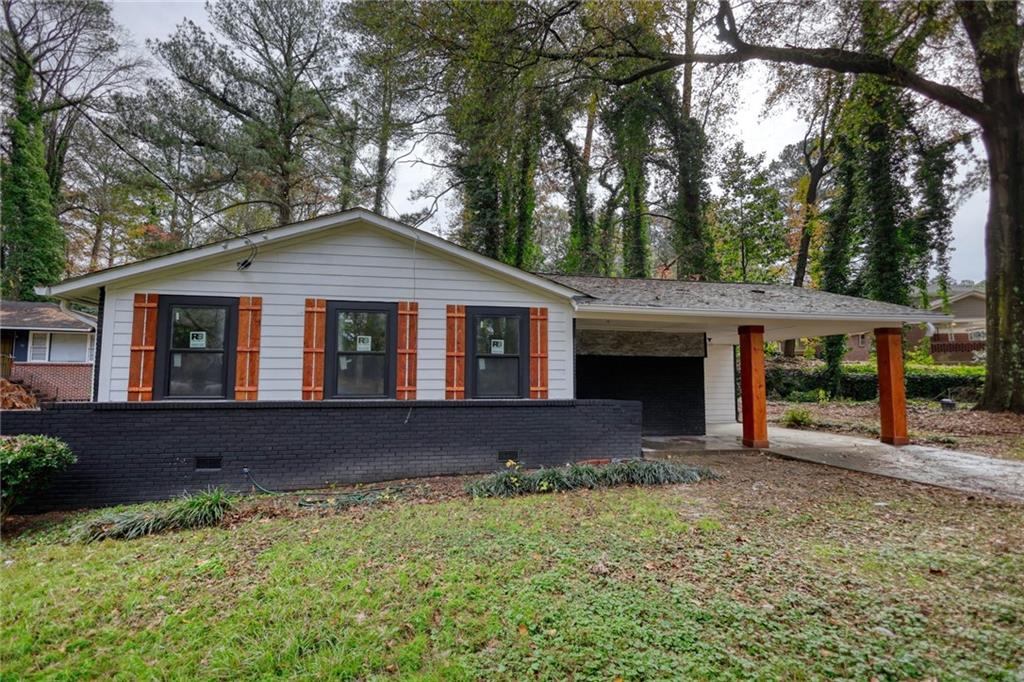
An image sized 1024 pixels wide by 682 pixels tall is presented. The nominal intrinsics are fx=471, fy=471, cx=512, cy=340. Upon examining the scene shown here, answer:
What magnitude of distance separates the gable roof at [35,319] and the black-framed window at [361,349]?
13.7m

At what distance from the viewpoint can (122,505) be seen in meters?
5.81

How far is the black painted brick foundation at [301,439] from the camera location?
5.83m

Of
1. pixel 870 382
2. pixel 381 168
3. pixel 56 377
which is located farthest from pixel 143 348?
pixel 870 382

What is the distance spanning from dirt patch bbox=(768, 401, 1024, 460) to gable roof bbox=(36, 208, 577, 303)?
8599 millimetres

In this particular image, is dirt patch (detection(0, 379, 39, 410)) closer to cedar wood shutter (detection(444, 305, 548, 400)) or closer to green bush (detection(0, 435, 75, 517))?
green bush (detection(0, 435, 75, 517))

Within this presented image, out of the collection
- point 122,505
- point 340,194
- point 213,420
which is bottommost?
point 122,505

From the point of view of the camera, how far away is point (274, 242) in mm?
6664

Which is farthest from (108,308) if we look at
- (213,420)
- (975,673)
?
(975,673)

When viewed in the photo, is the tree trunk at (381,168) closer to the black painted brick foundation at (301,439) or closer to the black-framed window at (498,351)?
the black-framed window at (498,351)

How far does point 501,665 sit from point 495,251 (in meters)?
16.0

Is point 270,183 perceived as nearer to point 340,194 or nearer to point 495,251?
point 340,194

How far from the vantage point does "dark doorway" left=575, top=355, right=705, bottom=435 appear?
35.1ft

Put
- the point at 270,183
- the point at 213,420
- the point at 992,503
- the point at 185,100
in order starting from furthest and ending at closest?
1. the point at 270,183
2. the point at 185,100
3. the point at 213,420
4. the point at 992,503

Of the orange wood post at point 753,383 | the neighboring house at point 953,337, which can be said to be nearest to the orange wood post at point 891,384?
the orange wood post at point 753,383
